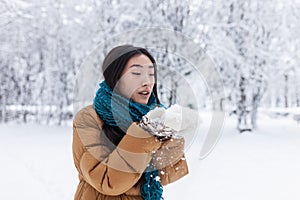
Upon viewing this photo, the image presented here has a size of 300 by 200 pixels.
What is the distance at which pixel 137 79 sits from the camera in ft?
5.18

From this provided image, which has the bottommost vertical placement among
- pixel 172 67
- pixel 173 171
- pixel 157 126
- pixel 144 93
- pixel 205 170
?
pixel 205 170

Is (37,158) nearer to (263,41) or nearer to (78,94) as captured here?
(78,94)

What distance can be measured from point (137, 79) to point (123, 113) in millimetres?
148

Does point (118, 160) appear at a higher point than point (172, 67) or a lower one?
lower

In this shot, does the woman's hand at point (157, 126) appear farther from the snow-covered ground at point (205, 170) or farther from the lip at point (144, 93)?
the snow-covered ground at point (205, 170)

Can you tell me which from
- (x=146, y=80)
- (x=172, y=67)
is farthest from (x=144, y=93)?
(x=172, y=67)

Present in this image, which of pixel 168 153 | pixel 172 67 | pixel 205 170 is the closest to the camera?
pixel 168 153

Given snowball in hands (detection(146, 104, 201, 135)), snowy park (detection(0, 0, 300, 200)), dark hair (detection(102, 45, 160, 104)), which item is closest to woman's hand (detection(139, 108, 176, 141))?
snowball in hands (detection(146, 104, 201, 135))

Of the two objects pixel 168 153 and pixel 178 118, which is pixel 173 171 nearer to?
pixel 168 153

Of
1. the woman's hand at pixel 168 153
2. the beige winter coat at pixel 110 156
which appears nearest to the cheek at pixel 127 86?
the beige winter coat at pixel 110 156

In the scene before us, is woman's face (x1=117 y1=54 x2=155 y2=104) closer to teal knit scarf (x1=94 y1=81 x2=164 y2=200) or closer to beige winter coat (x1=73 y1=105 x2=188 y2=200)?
teal knit scarf (x1=94 y1=81 x2=164 y2=200)

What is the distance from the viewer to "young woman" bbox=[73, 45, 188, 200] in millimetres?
1405

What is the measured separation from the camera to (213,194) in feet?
19.5

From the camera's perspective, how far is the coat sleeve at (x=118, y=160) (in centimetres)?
140
